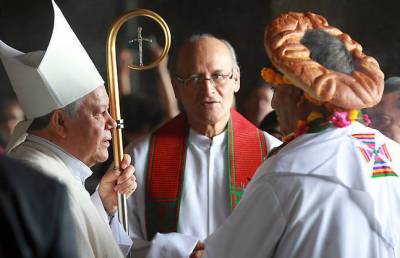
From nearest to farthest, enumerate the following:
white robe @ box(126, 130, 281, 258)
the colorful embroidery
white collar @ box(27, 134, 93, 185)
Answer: the colorful embroidery → white collar @ box(27, 134, 93, 185) → white robe @ box(126, 130, 281, 258)

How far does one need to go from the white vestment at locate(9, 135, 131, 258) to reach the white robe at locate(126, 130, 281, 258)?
77cm

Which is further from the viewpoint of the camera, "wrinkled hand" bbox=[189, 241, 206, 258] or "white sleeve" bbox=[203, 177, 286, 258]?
"wrinkled hand" bbox=[189, 241, 206, 258]

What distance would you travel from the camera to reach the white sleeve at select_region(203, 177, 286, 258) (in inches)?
102

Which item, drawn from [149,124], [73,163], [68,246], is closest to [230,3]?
[149,124]

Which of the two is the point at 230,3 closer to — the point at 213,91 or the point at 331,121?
the point at 213,91

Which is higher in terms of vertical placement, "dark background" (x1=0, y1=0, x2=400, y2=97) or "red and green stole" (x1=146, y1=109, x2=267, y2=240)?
"dark background" (x1=0, y1=0, x2=400, y2=97)

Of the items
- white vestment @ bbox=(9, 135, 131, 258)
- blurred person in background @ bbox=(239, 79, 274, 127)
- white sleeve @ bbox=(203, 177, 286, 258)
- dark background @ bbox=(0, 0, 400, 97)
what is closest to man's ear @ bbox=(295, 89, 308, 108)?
white sleeve @ bbox=(203, 177, 286, 258)

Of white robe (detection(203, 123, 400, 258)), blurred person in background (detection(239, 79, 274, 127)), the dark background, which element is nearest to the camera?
white robe (detection(203, 123, 400, 258))

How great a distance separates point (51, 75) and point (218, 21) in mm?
3508

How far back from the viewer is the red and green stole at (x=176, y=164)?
152 inches

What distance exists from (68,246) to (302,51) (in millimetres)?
1610

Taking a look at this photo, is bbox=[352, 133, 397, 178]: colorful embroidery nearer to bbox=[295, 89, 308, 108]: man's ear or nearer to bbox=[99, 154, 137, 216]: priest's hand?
bbox=[295, 89, 308, 108]: man's ear

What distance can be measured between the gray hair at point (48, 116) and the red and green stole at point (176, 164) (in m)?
0.99

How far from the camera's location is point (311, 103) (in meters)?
2.73
